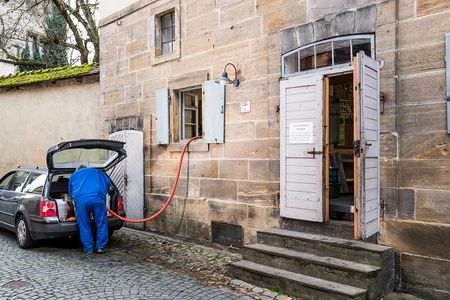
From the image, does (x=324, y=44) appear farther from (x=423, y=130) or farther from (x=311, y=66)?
(x=423, y=130)

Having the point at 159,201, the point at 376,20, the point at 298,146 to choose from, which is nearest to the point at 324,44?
the point at 376,20

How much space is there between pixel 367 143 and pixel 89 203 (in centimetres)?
472

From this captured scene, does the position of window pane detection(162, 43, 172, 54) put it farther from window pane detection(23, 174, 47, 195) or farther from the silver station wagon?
window pane detection(23, 174, 47, 195)

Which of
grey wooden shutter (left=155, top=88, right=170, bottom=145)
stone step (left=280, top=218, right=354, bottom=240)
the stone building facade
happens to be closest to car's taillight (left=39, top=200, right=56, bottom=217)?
the stone building facade

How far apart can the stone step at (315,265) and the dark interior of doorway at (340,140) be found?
1.55 m

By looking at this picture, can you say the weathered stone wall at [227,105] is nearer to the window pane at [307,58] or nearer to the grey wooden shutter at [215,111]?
the grey wooden shutter at [215,111]

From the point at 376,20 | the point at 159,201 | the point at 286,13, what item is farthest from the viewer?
the point at 159,201

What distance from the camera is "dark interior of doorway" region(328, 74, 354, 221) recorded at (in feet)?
24.8

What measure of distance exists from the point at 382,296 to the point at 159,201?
5.28 meters

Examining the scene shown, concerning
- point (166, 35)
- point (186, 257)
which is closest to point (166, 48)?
point (166, 35)

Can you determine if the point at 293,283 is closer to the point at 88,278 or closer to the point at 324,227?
the point at 324,227

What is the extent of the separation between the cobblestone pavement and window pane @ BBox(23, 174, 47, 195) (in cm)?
107

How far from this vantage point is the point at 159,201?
9.09m

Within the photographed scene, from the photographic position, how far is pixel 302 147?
6.25 m
